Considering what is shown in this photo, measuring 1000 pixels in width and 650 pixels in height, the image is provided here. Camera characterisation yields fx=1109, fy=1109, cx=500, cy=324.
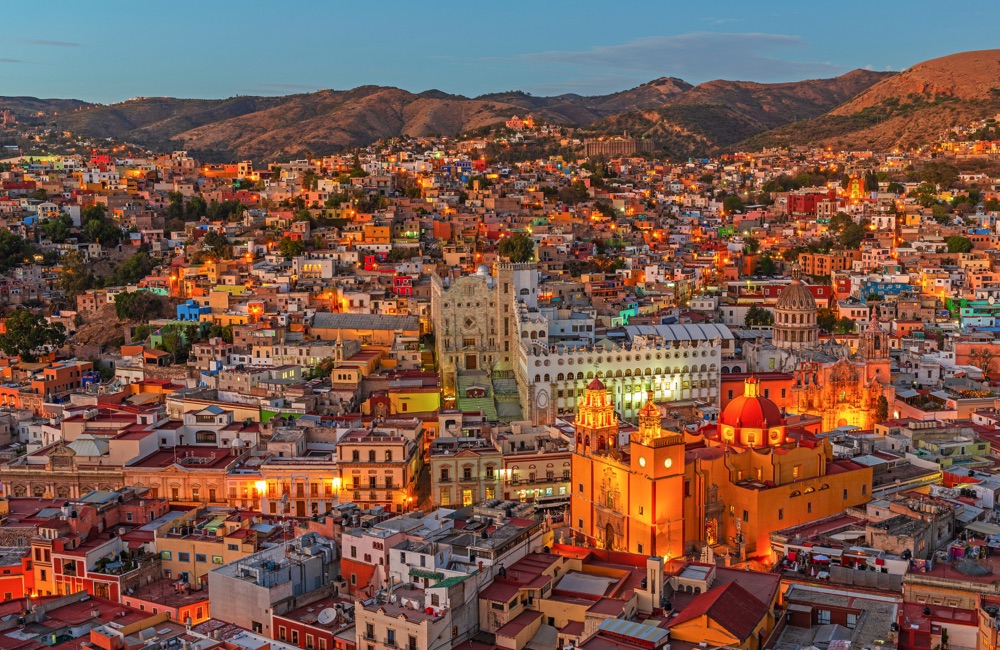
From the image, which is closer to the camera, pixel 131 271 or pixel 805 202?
pixel 131 271

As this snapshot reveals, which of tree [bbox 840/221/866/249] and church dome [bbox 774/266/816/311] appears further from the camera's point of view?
tree [bbox 840/221/866/249]

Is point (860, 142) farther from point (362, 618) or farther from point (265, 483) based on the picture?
point (362, 618)

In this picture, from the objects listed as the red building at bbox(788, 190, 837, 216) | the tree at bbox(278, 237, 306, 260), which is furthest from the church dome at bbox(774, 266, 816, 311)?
the red building at bbox(788, 190, 837, 216)

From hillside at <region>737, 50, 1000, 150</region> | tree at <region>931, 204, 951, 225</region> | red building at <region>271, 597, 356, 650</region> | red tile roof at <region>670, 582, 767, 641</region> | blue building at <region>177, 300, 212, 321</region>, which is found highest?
hillside at <region>737, 50, 1000, 150</region>

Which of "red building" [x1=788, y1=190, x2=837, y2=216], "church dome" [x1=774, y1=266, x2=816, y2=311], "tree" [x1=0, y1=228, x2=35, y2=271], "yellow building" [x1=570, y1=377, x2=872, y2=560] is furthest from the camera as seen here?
"red building" [x1=788, y1=190, x2=837, y2=216]

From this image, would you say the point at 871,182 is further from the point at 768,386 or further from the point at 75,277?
the point at 75,277

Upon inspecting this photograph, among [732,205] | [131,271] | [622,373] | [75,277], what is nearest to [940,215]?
[732,205]

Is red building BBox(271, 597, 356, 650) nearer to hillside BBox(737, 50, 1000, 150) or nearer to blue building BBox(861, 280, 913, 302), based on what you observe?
blue building BBox(861, 280, 913, 302)

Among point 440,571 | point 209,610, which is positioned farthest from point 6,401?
point 440,571
